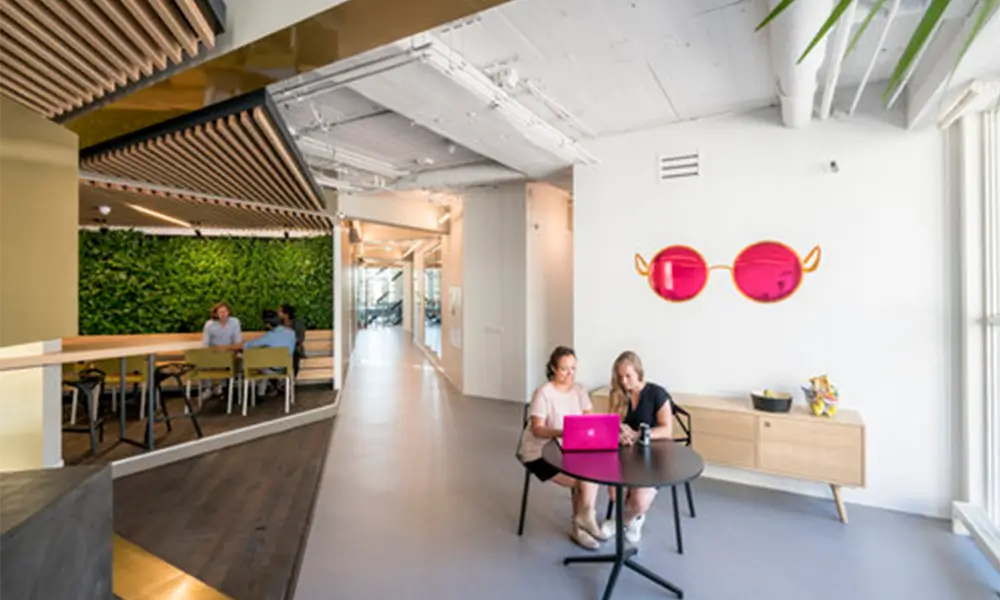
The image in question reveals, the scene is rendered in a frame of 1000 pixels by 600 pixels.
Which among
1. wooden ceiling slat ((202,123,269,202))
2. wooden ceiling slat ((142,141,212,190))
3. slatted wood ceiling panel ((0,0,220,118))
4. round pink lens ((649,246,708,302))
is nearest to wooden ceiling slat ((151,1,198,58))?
slatted wood ceiling panel ((0,0,220,118))

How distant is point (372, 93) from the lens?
12.4ft

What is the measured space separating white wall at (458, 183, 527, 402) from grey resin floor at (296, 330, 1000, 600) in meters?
2.83

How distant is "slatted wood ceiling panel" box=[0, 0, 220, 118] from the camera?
2.22 metres

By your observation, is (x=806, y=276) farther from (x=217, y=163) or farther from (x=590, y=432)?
(x=217, y=163)

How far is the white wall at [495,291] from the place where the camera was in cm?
783

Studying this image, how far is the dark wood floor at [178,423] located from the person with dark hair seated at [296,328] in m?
0.62

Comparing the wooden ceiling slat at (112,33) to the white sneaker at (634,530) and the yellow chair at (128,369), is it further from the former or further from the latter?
the yellow chair at (128,369)

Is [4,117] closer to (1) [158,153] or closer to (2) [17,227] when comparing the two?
(2) [17,227]

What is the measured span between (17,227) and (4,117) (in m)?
0.56

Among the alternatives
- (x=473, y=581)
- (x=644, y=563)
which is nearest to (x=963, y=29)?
(x=644, y=563)

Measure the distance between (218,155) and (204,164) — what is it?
345mm

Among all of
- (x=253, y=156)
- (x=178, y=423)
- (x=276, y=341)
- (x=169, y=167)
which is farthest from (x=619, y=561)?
(x=276, y=341)

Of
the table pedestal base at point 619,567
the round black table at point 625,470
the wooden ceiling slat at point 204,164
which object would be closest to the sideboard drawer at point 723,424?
the round black table at point 625,470

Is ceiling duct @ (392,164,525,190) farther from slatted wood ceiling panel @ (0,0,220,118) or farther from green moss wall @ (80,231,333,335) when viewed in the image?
slatted wood ceiling panel @ (0,0,220,118)
